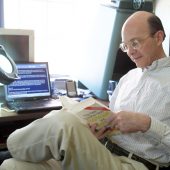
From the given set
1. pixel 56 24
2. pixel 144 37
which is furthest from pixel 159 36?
pixel 56 24

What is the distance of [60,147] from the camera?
1157mm

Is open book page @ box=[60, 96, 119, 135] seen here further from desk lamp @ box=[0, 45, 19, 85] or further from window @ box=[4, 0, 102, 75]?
window @ box=[4, 0, 102, 75]

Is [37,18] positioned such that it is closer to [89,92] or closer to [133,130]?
[89,92]

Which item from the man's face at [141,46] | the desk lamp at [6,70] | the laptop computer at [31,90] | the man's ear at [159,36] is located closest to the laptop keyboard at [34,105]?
the laptop computer at [31,90]

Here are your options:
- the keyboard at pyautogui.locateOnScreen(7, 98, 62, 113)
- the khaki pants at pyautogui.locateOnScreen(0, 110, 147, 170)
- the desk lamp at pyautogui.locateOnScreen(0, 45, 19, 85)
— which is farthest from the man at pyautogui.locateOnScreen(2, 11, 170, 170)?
the keyboard at pyautogui.locateOnScreen(7, 98, 62, 113)

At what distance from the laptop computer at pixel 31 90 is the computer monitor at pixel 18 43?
3.8 inches

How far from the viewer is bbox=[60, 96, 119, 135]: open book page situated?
130 cm

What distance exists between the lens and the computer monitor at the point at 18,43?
6.43ft

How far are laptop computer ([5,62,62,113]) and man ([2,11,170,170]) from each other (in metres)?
0.44

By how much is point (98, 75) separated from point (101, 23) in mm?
370

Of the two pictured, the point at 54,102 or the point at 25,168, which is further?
the point at 54,102

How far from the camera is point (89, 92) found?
7.50 ft

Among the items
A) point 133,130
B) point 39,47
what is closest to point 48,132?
point 133,130

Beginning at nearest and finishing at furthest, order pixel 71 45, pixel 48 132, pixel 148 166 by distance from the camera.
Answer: pixel 48 132 < pixel 148 166 < pixel 71 45
